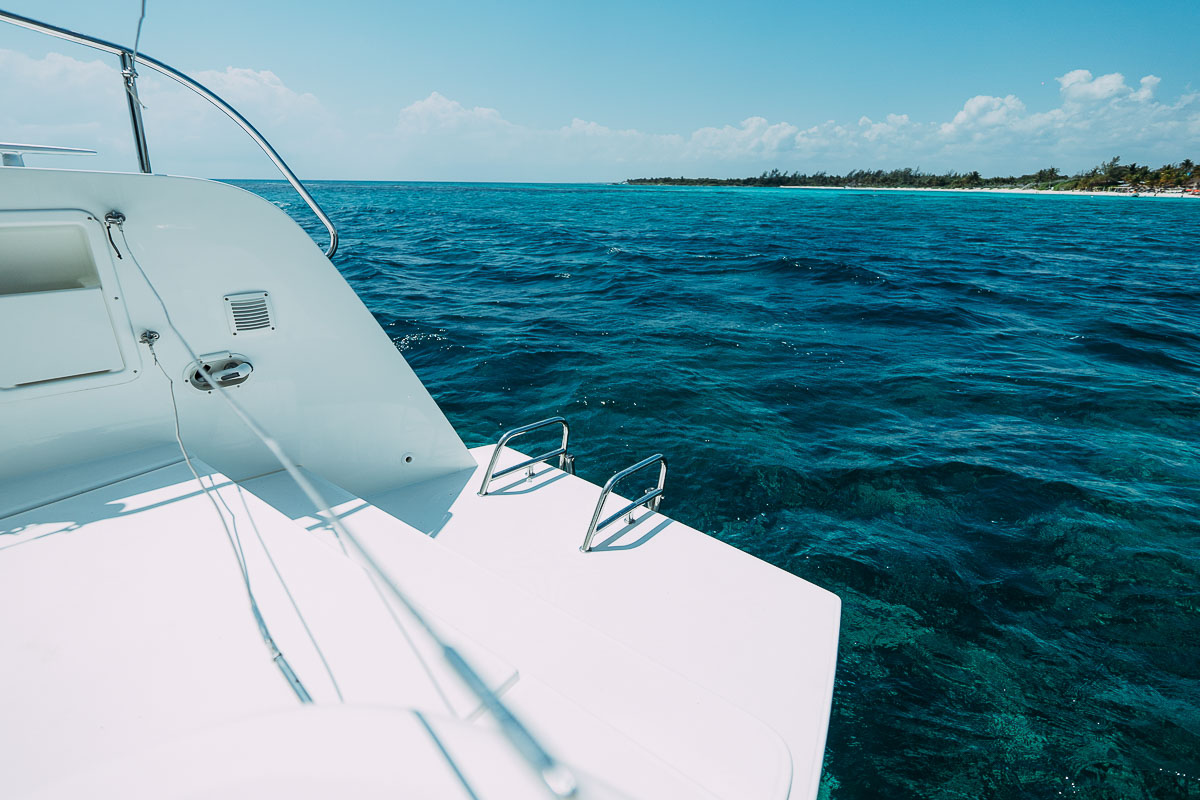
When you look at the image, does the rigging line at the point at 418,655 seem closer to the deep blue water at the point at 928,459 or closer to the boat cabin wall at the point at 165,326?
the boat cabin wall at the point at 165,326

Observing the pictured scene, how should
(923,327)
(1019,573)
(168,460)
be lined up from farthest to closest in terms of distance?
(923,327)
(1019,573)
(168,460)

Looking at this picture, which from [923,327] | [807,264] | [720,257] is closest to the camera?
[923,327]

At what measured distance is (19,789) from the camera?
0.89 m

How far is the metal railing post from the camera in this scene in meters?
2.03

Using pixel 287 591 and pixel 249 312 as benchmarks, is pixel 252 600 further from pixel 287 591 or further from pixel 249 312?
pixel 249 312

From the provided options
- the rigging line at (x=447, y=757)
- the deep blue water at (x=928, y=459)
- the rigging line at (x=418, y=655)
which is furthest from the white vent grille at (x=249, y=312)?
the deep blue water at (x=928, y=459)

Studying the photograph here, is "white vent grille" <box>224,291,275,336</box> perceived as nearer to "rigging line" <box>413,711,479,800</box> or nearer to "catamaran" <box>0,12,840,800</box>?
"catamaran" <box>0,12,840,800</box>

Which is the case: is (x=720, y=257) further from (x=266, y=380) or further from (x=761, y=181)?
(x=761, y=181)

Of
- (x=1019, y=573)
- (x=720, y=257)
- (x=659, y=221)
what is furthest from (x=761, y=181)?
(x=1019, y=573)

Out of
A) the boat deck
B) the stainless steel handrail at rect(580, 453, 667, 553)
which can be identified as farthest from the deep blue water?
the stainless steel handrail at rect(580, 453, 667, 553)

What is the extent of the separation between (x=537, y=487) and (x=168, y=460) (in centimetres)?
182

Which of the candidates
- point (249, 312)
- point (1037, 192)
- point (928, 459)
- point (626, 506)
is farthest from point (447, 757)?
point (1037, 192)

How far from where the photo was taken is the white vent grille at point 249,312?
7.52ft

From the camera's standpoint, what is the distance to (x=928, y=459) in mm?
4793
